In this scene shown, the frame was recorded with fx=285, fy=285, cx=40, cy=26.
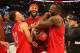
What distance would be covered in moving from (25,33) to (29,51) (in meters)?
0.40

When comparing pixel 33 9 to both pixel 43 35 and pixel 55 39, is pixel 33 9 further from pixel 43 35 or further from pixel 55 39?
pixel 55 39

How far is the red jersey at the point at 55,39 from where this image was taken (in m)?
5.26

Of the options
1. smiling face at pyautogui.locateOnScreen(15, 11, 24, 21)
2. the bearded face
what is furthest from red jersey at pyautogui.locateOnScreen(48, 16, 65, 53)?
the bearded face

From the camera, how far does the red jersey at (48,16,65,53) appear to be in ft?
17.3

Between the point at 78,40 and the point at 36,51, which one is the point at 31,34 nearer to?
the point at 36,51

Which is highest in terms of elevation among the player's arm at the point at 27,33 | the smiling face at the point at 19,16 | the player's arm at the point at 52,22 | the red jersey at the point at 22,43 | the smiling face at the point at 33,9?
the smiling face at the point at 33,9

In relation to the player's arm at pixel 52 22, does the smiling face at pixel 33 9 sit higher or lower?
higher

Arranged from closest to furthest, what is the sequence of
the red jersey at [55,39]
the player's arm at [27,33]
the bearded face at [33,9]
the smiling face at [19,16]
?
the player's arm at [27,33] < the red jersey at [55,39] < the smiling face at [19,16] < the bearded face at [33,9]

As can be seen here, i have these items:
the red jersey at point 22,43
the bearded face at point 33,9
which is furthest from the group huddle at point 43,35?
the bearded face at point 33,9

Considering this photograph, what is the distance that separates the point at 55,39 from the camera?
17.3ft

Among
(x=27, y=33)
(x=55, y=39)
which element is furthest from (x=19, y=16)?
(x=55, y=39)

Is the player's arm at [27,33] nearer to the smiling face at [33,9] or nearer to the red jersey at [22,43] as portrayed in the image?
the red jersey at [22,43]

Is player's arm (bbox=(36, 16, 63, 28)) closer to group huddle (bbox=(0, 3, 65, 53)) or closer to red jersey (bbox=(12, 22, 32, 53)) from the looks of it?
group huddle (bbox=(0, 3, 65, 53))

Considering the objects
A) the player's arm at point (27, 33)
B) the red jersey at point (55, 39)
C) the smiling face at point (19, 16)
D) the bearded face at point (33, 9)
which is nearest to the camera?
the player's arm at point (27, 33)
